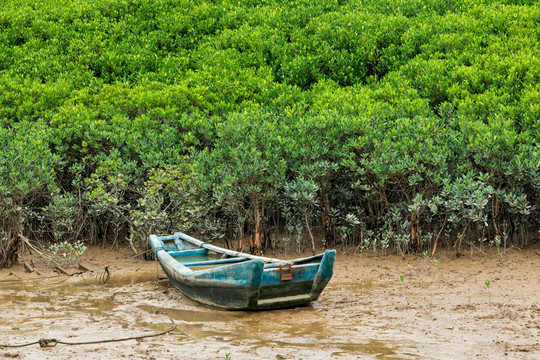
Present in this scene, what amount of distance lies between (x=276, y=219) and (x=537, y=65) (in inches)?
231

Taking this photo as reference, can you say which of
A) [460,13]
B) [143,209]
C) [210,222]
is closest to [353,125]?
[210,222]

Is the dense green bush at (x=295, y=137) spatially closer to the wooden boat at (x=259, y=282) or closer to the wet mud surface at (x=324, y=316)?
the wet mud surface at (x=324, y=316)

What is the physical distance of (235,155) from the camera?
31.8ft

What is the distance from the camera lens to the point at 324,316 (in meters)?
6.84

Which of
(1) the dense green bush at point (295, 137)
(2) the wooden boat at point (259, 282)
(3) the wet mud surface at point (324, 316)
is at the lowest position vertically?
(3) the wet mud surface at point (324, 316)

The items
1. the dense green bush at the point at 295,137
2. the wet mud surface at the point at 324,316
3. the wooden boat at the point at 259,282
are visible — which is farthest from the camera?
the dense green bush at the point at 295,137

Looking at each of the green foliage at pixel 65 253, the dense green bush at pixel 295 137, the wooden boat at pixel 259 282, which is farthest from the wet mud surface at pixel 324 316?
the dense green bush at pixel 295 137

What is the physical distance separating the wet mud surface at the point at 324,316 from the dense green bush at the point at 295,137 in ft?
2.83

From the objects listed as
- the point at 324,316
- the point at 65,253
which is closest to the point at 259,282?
the point at 324,316

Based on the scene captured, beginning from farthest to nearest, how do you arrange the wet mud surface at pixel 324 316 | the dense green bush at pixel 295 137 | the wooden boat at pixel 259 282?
the dense green bush at pixel 295 137 → the wooden boat at pixel 259 282 → the wet mud surface at pixel 324 316

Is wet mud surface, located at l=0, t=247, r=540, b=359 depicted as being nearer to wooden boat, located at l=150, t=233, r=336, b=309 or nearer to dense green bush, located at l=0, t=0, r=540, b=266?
wooden boat, located at l=150, t=233, r=336, b=309

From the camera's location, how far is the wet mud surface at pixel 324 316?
5617 millimetres

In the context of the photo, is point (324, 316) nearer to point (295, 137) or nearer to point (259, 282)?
point (259, 282)

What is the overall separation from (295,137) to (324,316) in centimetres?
425
